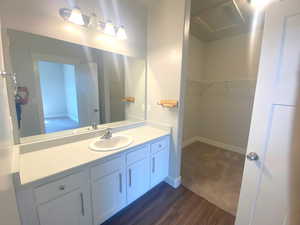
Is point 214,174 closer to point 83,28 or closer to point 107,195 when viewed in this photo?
point 107,195

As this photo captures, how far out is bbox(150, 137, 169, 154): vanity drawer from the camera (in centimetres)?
180

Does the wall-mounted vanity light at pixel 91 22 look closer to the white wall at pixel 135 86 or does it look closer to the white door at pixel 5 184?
the white wall at pixel 135 86

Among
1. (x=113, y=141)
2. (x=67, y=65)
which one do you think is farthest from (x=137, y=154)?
(x=67, y=65)

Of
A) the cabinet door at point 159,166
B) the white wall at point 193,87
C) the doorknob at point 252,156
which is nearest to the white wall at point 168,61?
the cabinet door at point 159,166

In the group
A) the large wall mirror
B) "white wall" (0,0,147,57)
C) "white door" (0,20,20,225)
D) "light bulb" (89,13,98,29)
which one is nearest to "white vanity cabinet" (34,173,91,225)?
"white door" (0,20,20,225)

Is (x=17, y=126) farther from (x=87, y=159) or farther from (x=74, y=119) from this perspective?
(x=87, y=159)

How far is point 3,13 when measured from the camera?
1120mm

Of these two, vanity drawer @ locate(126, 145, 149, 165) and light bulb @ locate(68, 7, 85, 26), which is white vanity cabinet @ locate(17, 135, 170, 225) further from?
light bulb @ locate(68, 7, 85, 26)

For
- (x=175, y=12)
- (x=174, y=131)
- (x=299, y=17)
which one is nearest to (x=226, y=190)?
(x=174, y=131)

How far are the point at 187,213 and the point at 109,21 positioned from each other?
8.25 feet

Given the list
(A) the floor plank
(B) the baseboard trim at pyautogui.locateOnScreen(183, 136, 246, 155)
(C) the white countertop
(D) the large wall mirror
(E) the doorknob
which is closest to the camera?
(C) the white countertop

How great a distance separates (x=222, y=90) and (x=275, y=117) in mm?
2603

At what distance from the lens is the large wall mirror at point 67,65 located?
1.24 meters

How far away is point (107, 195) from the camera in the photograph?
1.39 meters
